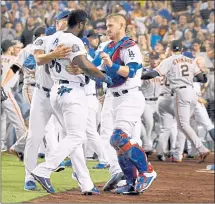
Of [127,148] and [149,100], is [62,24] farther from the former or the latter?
[149,100]

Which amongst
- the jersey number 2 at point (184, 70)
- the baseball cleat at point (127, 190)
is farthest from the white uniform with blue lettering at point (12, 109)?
the baseball cleat at point (127, 190)

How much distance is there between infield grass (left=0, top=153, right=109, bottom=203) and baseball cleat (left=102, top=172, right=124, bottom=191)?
49cm

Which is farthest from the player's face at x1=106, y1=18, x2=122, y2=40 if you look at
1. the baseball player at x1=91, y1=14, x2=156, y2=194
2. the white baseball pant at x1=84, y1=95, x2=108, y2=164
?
the white baseball pant at x1=84, y1=95, x2=108, y2=164

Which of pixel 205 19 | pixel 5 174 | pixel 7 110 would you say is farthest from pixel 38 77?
pixel 205 19

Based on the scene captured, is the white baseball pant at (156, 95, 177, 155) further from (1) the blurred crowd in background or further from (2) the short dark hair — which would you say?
(2) the short dark hair

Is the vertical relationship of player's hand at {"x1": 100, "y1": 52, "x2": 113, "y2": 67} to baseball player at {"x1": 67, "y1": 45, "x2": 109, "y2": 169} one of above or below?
above

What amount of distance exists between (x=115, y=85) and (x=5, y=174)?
9.03ft

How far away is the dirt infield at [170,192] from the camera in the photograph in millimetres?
7805

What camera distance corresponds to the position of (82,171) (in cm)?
783

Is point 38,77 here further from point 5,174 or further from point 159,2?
point 159,2

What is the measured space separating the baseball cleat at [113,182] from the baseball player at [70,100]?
0.62 metres

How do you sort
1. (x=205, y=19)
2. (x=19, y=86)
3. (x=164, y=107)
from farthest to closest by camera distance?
(x=205, y=19) < (x=19, y=86) < (x=164, y=107)

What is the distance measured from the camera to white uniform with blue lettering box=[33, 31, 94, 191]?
774cm

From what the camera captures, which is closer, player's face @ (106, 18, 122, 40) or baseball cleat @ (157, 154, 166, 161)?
player's face @ (106, 18, 122, 40)
